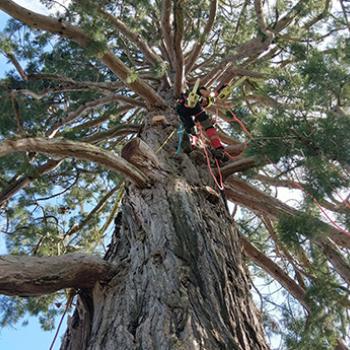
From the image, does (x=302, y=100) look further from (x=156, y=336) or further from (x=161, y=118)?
(x=161, y=118)

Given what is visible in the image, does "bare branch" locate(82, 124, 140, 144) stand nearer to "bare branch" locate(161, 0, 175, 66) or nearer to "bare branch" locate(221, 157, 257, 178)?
"bare branch" locate(161, 0, 175, 66)

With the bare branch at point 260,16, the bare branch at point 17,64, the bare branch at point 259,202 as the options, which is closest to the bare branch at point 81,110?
the bare branch at point 17,64

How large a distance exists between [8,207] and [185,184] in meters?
2.40

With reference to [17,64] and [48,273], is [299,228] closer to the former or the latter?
[48,273]

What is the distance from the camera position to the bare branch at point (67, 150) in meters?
2.23

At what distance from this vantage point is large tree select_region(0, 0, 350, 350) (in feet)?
7.32

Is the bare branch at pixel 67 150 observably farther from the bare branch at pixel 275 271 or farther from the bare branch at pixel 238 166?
the bare branch at pixel 275 271

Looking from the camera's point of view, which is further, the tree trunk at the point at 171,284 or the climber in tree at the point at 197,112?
the climber in tree at the point at 197,112

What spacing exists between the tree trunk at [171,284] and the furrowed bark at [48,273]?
0.29 feet

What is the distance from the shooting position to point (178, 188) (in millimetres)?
3068

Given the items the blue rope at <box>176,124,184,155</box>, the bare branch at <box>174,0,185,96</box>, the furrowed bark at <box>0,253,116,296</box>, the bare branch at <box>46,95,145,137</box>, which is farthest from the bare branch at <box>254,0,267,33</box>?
the furrowed bark at <box>0,253,116,296</box>

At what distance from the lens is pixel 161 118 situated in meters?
4.28

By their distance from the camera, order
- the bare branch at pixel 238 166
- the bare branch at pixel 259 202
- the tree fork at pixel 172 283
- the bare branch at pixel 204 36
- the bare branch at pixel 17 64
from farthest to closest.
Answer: the bare branch at pixel 17 64, the bare branch at pixel 204 36, the bare branch at pixel 238 166, the bare branch at pixel 259 202, the tree fork at pixel 172 283

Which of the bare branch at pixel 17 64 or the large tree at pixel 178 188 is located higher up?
the bare branch at pixel 17 64
